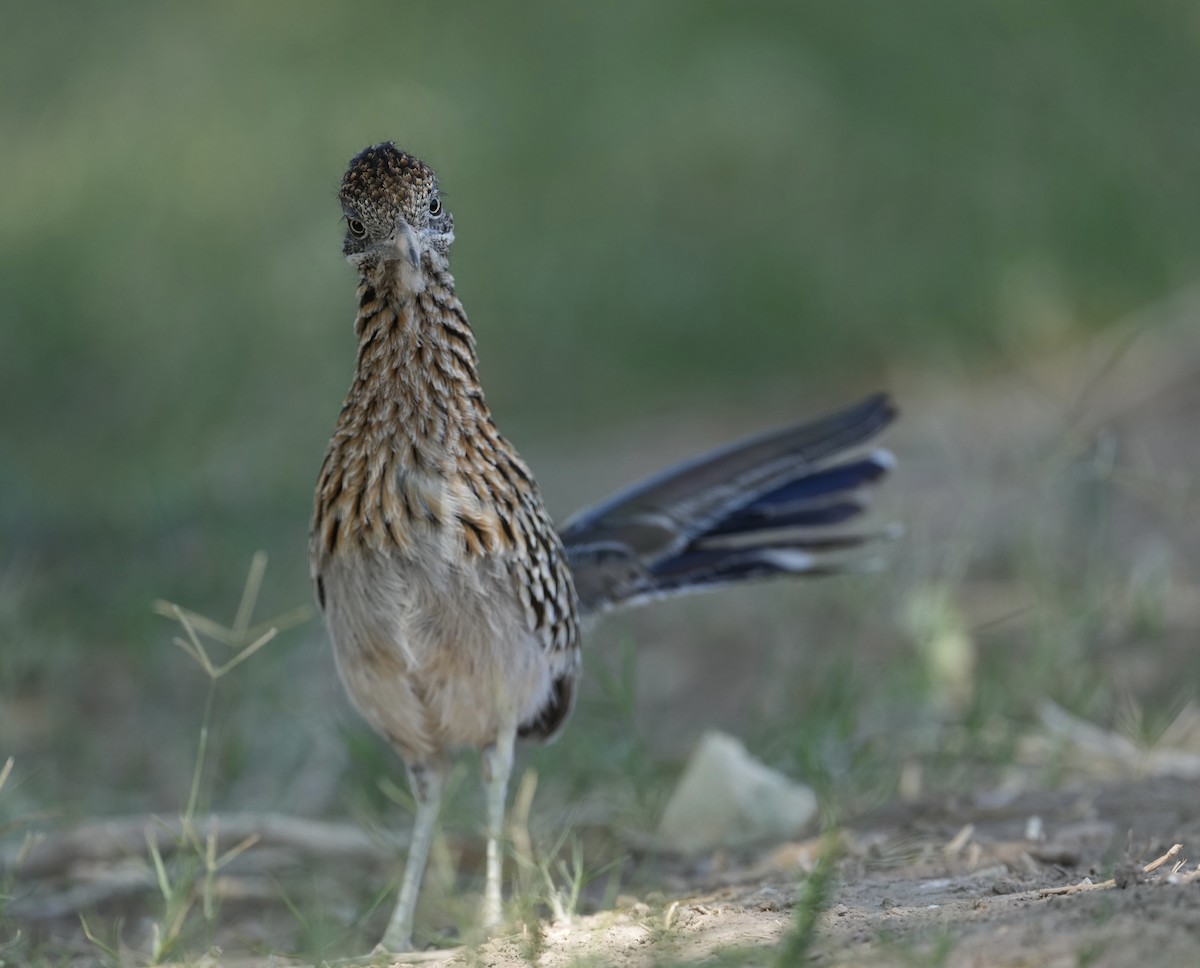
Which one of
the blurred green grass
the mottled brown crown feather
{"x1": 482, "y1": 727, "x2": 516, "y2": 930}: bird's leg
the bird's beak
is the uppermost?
the blurred green grass

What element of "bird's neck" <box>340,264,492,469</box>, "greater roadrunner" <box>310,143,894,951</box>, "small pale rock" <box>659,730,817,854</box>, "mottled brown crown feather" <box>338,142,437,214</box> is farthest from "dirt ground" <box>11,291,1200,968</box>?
"mottled brown crown feather" <box>338,142,437,214</box>

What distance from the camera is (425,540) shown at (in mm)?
3713

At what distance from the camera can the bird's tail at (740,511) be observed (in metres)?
4.75

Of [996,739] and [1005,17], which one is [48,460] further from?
[1005,17]

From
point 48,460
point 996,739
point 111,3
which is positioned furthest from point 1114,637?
point 111,3

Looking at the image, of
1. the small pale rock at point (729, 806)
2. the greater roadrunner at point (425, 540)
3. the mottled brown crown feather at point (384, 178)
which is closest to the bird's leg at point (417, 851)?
the greater roadrunner at point (425, 540)

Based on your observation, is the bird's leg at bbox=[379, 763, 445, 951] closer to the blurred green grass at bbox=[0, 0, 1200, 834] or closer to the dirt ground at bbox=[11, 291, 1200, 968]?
the dirt ground at bbox=[11, 291, 1200, 968]

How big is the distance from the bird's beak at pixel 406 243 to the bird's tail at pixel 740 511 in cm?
130

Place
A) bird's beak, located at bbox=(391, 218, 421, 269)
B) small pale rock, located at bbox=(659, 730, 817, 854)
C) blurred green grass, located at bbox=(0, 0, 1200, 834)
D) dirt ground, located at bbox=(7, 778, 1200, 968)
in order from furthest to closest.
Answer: blurred green grass, located at bbox=(0, 0, 1200, 834)
small pale rock, located at bbox=(659, 730, 817, 854)
bird's beak, located at bbox=(391, 218, 421, 269)
dirt ground, located at bbox=(7, 778, 1200, 968)

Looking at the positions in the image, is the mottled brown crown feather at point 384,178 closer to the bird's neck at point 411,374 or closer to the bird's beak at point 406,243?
the bird's beak at point 406,243

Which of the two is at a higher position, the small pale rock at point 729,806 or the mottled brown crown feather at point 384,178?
the mottled brown crown feather at point 384,178

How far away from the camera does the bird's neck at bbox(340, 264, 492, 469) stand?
12.3 feet

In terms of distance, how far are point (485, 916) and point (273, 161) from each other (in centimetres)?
884

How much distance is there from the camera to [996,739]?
4.96 metres
